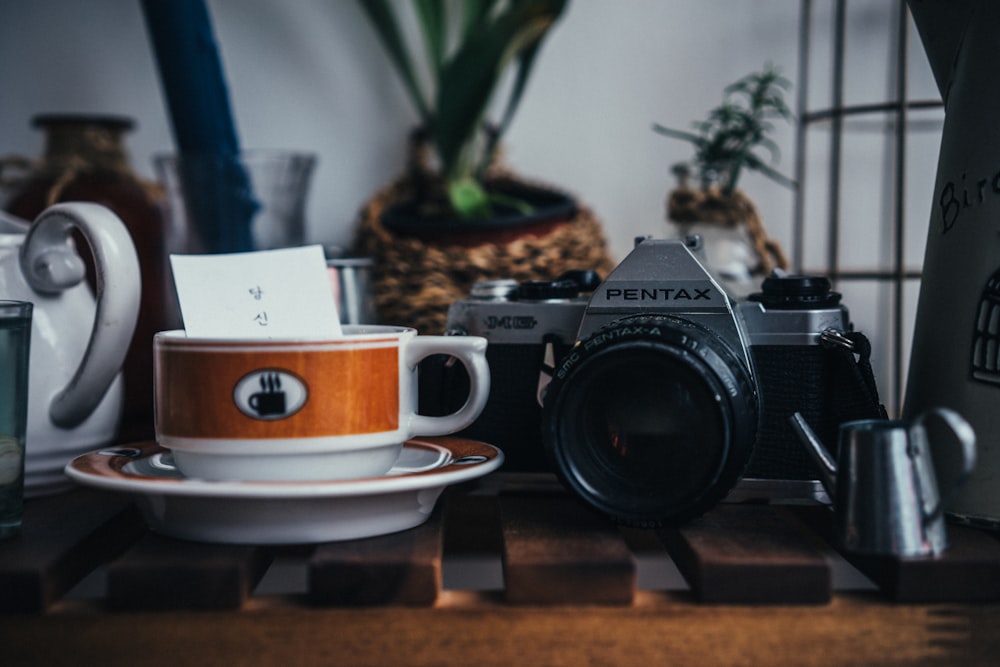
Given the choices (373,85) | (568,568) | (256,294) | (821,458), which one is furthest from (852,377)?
(373,85)

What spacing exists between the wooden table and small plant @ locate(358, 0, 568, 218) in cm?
45

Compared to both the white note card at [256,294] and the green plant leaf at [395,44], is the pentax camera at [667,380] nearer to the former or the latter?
the white note card at [256,294]

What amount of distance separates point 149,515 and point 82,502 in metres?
0.10

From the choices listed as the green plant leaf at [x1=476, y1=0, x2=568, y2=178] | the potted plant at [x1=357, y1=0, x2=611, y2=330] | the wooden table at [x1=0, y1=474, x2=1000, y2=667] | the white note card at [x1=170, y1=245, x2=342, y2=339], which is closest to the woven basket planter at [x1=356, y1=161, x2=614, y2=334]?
the potted plant at [x1=357, y1=0, x2=611, y2=330]

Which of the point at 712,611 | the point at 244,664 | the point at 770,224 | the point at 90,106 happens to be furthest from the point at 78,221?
the point at 770,224

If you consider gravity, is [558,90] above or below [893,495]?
→ above

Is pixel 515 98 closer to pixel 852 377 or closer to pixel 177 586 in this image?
pixel 852 377

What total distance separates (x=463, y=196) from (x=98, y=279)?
377 millimetres

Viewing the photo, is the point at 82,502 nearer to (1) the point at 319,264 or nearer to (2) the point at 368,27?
(1) the point at 319,264

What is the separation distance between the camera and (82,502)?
1.62 ft

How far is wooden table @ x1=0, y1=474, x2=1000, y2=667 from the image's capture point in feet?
1.20

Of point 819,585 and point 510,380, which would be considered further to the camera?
point 510,380

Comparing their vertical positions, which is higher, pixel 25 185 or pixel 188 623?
pixel 25 185

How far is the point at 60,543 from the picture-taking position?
41 cm
